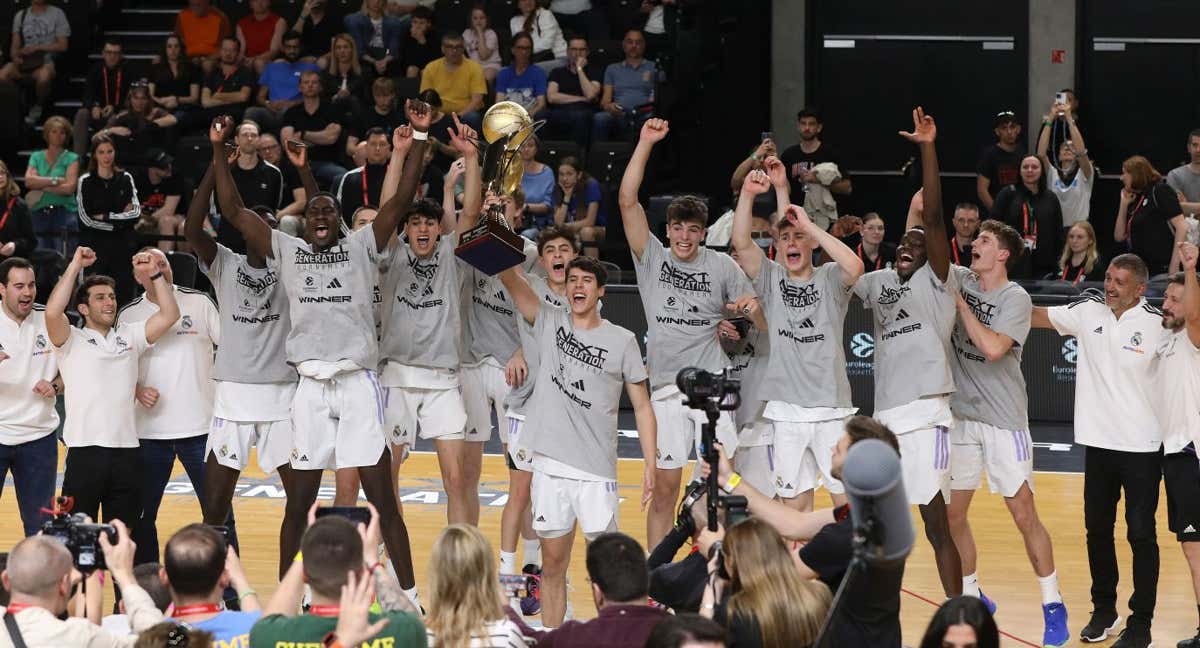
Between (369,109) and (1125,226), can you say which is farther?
(369,109)

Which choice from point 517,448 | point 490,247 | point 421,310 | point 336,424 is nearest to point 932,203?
point 490,247

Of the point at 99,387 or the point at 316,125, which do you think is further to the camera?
the point at 316,125

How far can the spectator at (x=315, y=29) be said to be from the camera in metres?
18.9

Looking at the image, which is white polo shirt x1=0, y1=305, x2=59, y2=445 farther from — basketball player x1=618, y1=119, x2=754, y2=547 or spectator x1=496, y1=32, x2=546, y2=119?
spectator x1=496, y1=32, x2=546, y2=119

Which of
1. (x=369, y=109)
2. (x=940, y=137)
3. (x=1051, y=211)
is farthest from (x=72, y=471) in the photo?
(x=940, y=137)

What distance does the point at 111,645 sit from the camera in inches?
232

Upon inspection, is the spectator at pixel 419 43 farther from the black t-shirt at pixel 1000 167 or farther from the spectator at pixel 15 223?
the black t-shirt at pixel 1000 167

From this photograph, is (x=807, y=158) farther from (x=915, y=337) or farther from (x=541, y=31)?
(x=915, y=337)

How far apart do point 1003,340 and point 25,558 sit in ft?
17.9

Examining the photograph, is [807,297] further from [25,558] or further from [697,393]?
[25,558]

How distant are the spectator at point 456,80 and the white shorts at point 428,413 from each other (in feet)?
24.9

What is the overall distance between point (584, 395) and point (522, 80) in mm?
9099

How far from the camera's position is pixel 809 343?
31.1 ft

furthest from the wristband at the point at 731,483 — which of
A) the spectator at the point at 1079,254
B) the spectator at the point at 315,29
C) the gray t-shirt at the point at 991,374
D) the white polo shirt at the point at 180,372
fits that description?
the spectator at the point at 315,29
